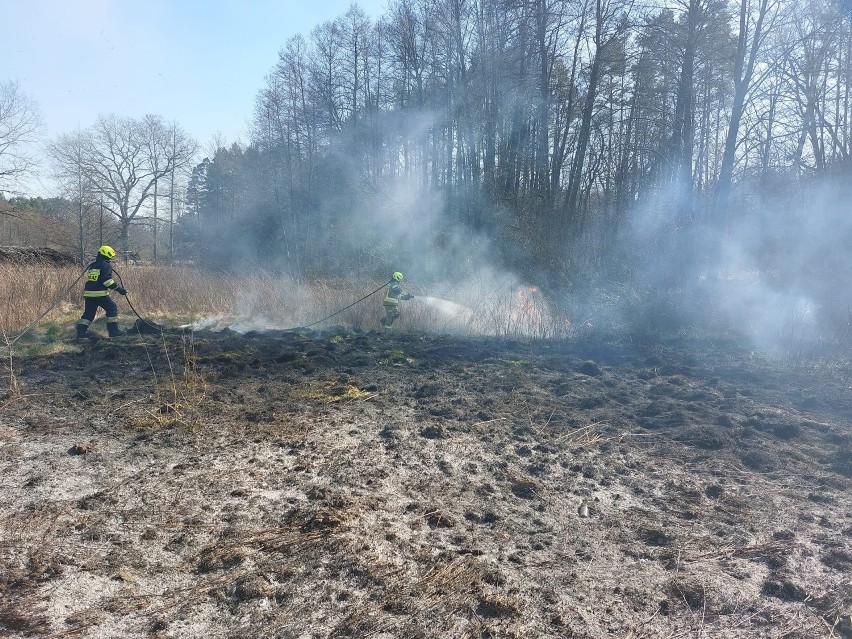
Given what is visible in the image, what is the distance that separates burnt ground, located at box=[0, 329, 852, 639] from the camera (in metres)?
2.73

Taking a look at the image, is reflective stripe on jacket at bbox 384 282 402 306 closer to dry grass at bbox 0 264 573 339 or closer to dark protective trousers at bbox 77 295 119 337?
dry grass at bbox 0 264 573 339

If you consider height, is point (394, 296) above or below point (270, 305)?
above

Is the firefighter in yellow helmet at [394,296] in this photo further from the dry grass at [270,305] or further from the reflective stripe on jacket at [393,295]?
the dry grass at [270,305]

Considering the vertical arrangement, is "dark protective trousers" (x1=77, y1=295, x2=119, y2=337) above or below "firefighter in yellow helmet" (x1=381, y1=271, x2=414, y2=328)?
below

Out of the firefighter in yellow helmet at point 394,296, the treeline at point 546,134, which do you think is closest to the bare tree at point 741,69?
the treeline at point 546,134

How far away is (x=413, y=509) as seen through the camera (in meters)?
3.84

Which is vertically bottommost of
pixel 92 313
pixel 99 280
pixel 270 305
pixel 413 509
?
pixel 413 509

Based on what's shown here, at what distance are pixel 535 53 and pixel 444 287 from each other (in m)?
9.44

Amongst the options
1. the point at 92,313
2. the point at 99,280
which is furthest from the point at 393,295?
the point at 92,313

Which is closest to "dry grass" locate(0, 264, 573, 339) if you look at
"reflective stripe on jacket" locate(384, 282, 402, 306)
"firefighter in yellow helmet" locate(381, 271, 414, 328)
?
"firefighter in yellow helmet" locate(381, 271, 414, 328)

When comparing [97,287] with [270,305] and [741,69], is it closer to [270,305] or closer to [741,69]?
[270,305]

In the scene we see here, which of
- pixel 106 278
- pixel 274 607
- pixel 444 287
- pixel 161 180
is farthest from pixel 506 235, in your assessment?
pixel 161 180

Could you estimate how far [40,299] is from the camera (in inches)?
489

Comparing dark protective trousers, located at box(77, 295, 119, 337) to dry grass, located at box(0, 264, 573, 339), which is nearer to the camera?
dark protective trousers, located at box(77, 295, 119, 337)
